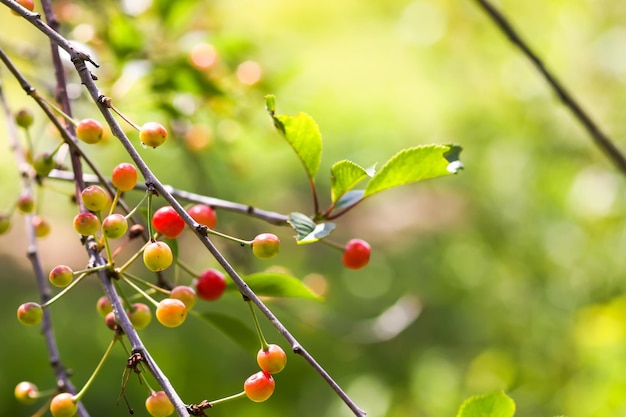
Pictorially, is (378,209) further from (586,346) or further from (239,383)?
(586,346)

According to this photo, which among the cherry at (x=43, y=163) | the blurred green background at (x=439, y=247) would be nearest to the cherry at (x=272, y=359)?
the cherry at (x=43, y=163)

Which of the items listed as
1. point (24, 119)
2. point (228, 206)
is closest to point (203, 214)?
point (228, 206)

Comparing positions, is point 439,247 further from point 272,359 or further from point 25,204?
point 272,359

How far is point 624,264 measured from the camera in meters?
2.61

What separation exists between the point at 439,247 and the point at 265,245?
138 inches

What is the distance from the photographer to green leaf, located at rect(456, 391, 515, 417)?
1.97 ft

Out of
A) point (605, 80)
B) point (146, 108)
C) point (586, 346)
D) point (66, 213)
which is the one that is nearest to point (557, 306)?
point (586, 346)

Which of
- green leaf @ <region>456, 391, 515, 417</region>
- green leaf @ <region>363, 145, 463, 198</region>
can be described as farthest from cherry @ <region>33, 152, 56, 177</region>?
green leaf @ <region>456, 391, 515, 417</region>

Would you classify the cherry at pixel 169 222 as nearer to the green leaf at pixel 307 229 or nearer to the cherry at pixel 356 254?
the green leaf at pixel 307 229

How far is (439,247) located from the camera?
4074 millimetres

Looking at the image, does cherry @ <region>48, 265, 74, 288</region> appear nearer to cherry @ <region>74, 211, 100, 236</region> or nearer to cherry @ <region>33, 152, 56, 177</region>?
cherry @ <region>74, 211, 100, 236</region>

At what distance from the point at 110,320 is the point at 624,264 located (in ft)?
7.62

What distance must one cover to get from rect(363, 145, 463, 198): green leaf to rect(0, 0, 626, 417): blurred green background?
640 mm

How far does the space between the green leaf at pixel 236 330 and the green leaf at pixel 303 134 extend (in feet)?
0.72
